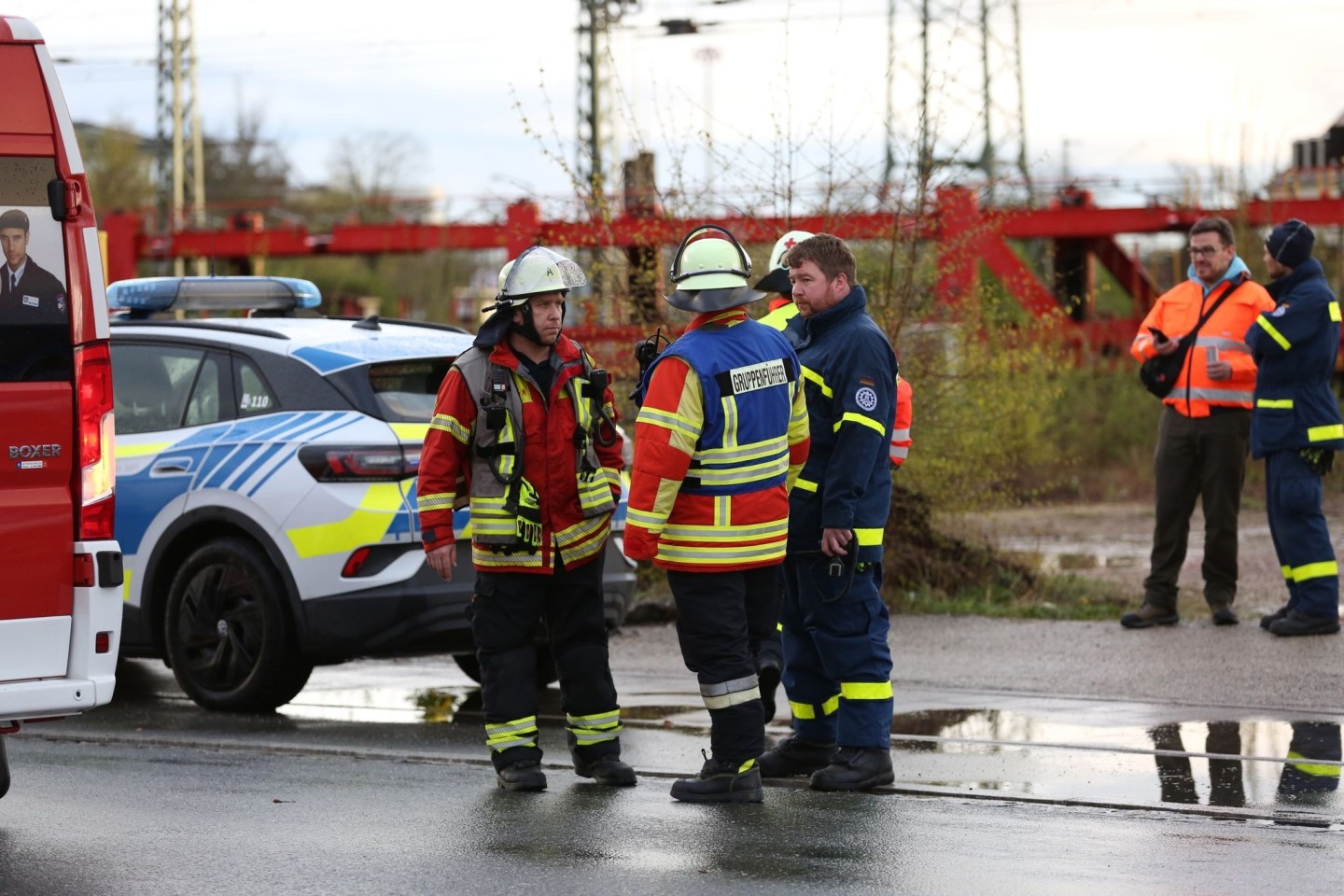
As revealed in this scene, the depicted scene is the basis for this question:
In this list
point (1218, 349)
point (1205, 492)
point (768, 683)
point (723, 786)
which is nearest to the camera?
point (723, 786)

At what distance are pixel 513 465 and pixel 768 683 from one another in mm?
1806

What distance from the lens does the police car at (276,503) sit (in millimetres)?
7836

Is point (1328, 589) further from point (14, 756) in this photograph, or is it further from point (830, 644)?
point (14, 756)

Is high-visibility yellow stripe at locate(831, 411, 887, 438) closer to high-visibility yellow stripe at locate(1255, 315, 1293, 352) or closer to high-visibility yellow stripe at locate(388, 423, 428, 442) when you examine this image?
high-visibility yellow stripe at locate(388, 423, 428, 442)

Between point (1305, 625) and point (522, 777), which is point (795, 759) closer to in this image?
point (522, 777)

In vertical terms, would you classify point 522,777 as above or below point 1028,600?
above

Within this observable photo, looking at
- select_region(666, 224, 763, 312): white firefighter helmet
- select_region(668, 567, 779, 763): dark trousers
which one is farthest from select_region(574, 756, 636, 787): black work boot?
select_region(666, 224, 763, 312): white firefighter helmet

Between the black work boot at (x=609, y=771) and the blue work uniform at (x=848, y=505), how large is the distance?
0.77 metres

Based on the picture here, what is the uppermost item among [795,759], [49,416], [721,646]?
[49,416]

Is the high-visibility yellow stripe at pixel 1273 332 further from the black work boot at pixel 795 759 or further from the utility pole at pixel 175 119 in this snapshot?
the utility pole at pixel 175 119

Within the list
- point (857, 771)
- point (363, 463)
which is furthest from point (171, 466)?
point (857, 771)

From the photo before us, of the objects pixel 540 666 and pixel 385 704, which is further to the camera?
pixel 540 666

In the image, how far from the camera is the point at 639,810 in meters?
6.12

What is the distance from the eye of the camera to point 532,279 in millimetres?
6395
